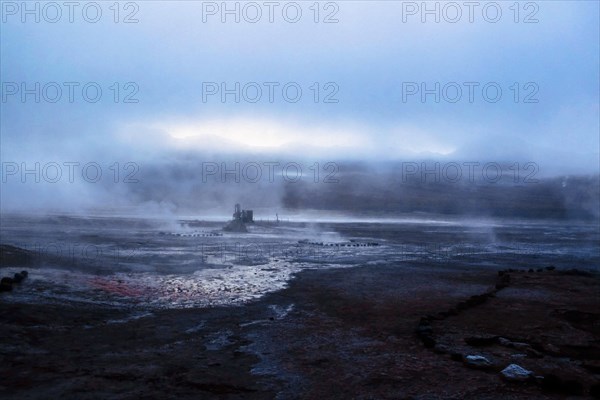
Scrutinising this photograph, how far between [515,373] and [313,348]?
2932 mm

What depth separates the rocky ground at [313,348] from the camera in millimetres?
6711

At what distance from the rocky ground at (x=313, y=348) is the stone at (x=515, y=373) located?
30 mm

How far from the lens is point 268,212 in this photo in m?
68.8

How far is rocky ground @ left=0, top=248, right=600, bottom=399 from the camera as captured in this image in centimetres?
671

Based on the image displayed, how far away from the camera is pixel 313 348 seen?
337 inches

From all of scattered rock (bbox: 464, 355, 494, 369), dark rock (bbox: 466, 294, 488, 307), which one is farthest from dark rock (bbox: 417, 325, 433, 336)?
dark rock (bbox: 466, 294, 488, 307)

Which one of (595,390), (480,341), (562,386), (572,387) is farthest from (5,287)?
(595,390)

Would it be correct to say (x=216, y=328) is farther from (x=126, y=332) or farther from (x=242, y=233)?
(x=242, y=233)

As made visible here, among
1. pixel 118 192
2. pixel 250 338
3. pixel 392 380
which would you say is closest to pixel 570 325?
pixel 392 380

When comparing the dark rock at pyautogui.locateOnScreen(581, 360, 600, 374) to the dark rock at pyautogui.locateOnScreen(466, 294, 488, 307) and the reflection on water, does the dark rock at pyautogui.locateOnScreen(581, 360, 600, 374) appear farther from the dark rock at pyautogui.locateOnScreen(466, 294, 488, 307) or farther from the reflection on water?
the reflection on water

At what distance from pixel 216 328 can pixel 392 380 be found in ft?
12.1

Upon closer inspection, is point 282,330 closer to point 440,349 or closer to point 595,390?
point 440,349

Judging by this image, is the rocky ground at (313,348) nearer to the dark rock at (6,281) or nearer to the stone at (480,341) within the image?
the stone at (480,341)

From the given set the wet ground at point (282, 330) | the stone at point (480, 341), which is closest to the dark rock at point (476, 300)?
the wet ground at point (282, 330)
